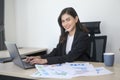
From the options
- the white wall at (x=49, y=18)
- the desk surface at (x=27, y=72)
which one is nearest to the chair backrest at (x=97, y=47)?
the white wall at (x=49, y=18)

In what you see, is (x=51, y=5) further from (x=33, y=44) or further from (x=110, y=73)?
(x=110, y=73)

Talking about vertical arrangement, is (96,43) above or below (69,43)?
below

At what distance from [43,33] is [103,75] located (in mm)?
2511

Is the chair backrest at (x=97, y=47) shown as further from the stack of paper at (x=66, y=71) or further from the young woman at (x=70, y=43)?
the stack of paper at (x=66, y=71)

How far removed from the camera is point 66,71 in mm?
1503

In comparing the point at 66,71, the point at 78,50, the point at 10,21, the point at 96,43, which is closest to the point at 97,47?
the point at 96,43

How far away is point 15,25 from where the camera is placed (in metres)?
4.08

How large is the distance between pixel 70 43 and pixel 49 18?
170 centimetres

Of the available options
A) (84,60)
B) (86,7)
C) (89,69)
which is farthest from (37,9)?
(89,69)

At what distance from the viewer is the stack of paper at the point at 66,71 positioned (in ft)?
4.68

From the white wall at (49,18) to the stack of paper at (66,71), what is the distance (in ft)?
5.58

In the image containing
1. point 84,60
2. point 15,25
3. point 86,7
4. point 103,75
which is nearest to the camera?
point 103,75

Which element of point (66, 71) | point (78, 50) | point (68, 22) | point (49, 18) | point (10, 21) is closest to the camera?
point (66, 71)

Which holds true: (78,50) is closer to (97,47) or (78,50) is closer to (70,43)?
(70,43)
